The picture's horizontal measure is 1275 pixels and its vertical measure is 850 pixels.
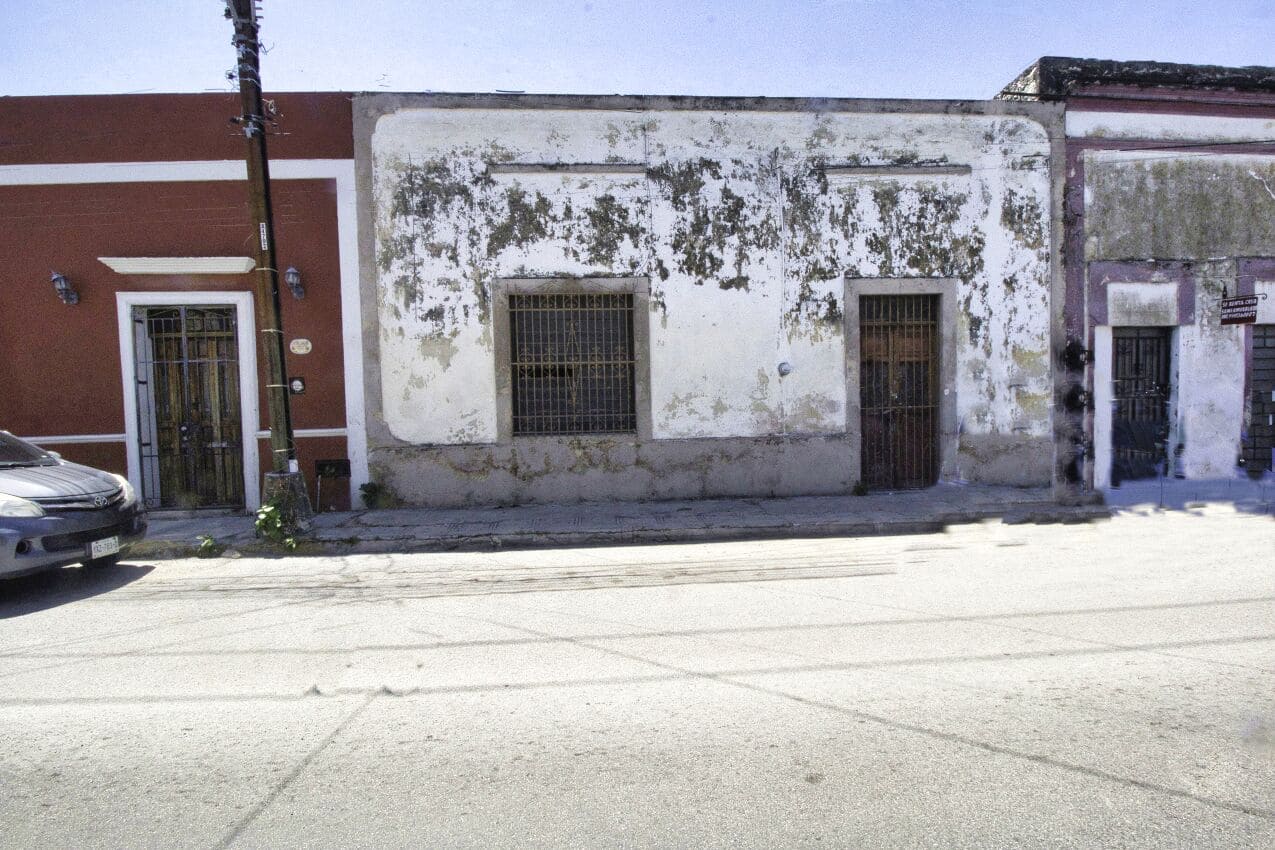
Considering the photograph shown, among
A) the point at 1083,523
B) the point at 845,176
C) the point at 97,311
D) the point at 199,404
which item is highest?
the point at 845,176

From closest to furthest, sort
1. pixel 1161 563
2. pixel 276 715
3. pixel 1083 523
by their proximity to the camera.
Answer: pixel 276 715, pixel 1161 563, pixel 1083 523

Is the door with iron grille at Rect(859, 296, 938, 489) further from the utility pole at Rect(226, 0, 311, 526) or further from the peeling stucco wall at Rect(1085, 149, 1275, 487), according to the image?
the utility pole at Rect(226, 0, 311, 526)

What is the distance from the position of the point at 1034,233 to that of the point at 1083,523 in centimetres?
431

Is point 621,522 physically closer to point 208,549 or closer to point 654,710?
point 208,549

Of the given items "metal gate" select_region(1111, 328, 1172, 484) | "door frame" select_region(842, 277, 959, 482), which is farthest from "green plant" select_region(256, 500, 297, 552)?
"metal gate" select_region(1111, 328, 1172, 484)

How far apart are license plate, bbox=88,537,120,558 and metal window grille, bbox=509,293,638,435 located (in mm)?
4562

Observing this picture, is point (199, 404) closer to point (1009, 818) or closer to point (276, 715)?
point (276, 715)

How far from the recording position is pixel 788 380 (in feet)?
31.7

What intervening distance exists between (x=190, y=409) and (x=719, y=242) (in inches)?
292

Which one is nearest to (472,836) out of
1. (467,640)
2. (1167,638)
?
(467,640)

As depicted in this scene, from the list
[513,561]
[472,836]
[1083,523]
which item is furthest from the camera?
[1083,523]

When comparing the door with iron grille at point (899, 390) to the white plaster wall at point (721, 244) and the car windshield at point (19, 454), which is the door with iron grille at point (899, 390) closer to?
the white plaster wall at point (721, 244)

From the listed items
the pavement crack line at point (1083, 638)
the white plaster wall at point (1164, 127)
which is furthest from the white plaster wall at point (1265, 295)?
the pavement crack line at point (1083, 638)

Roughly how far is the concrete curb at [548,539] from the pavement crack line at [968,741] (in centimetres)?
351
